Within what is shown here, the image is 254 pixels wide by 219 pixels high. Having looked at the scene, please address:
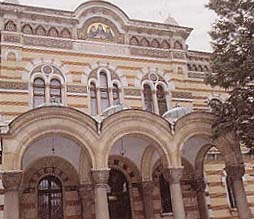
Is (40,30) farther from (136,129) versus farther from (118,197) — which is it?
(118,197)

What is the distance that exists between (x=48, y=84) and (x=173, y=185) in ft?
20.9

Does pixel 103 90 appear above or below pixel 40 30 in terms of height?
below

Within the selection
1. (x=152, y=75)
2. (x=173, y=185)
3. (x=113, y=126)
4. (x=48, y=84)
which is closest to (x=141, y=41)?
(x=152, y=75)

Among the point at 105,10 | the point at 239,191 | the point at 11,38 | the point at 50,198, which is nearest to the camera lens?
the point at 239,191

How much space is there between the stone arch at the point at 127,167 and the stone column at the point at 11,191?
17.4ft

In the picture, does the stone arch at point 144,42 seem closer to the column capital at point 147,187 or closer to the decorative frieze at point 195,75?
the decorative frieze at point 195,75

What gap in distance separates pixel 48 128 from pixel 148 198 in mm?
5671

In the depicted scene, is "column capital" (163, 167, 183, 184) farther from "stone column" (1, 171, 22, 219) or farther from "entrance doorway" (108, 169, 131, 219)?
"stone column" (1, 171, 22, 219)

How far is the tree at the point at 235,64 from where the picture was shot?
487 inches

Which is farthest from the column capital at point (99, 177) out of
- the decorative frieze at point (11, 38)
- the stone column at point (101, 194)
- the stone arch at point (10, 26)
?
the stone arch at point (10, 26)

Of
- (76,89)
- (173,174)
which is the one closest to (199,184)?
(173,174)

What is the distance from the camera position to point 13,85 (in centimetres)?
1448

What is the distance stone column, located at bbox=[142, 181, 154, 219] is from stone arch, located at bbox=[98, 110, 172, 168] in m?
2.70

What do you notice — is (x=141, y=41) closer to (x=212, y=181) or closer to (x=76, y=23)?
(x=76, y=23)
